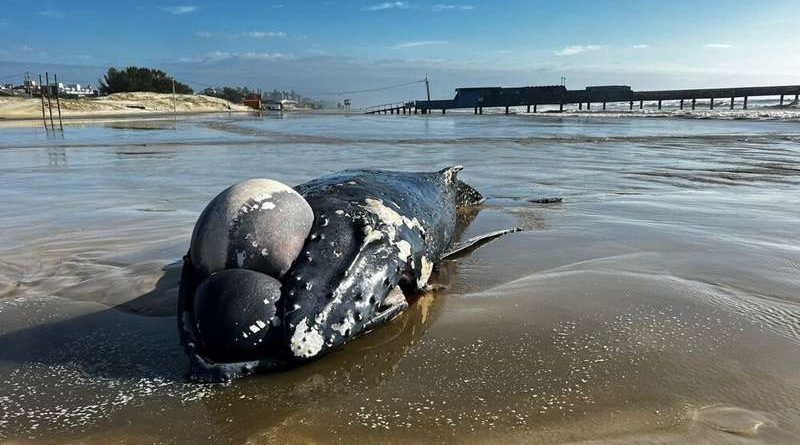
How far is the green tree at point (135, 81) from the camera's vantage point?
240 feet

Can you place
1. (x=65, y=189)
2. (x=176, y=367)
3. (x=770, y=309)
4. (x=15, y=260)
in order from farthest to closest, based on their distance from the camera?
1. (x=65, y=189)
2. (x=15, y=260)
3. (x=770, y=309)
4. (x=176, y=367)

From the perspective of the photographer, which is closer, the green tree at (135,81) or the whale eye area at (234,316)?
the whale eye area at (234,316)

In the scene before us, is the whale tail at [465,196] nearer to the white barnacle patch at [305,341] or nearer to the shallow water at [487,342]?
the shallow water at [487,342]

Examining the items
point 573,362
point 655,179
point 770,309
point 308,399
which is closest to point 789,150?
point 655,179

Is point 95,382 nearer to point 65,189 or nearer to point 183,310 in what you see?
point 183,310

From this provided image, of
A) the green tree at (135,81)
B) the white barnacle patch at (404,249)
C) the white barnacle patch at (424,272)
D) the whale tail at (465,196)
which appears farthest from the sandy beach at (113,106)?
the white barnacle patch at (404,249)

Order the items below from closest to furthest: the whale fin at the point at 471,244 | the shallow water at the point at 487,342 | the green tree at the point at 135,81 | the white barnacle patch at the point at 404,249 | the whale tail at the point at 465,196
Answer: the shallow water at the point at 487,342 < the white barnacle patch at the point at 404,249 < the whale fin at the point at 471,244 < the whale tail at the point at 465,196 < the green tree at the point at 135,81

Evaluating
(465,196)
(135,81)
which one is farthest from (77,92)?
(465,196)

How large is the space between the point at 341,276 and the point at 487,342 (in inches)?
34.4

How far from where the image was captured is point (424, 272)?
3.97m

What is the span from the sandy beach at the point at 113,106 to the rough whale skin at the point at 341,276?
42627mm

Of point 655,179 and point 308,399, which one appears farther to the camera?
point 655,179

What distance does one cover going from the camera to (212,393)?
8.78 ft

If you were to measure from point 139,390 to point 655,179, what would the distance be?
873 cm
